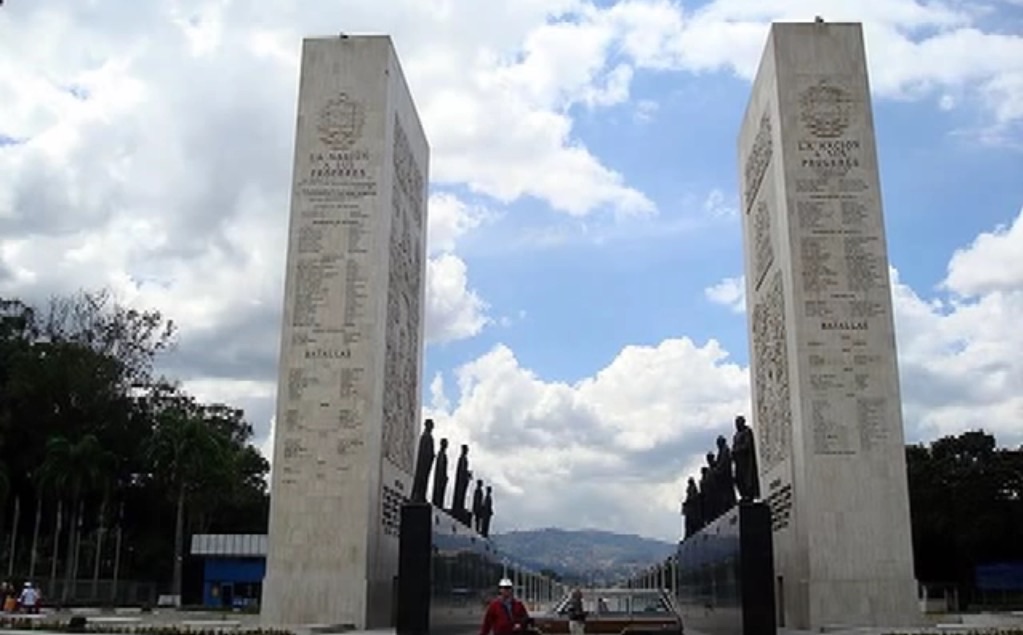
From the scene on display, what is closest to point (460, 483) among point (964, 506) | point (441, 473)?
point (441, 473)

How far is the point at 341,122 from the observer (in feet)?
95.5

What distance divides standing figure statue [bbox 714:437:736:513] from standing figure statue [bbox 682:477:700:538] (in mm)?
7000

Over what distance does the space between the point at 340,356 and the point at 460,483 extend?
19.8 ft

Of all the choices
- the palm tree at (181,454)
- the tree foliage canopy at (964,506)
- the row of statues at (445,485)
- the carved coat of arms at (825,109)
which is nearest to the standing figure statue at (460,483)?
the row of statues at (445,485)

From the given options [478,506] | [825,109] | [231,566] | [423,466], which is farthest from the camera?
[231,566]

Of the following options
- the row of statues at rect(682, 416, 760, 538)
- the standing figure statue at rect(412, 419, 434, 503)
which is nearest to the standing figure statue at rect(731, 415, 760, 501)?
the row of statues at rect(682, 416, 760, 538)

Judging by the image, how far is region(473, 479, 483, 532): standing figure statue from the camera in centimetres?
3884

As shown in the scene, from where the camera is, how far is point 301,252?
28.2m

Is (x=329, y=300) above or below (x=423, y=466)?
above

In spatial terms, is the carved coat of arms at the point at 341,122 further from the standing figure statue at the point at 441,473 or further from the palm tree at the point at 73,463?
the palm tree at the point at 73,463

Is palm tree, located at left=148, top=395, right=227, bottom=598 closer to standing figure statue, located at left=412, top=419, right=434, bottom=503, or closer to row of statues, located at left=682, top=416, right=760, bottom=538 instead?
row of statues, located at left=682, top=416, right=760, bottom=538

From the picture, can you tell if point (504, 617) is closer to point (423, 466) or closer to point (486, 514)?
point (423, 466)

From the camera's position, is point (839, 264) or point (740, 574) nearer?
point (740, 574)

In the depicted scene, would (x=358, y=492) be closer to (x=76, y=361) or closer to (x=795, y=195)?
(x=795, y=195)
